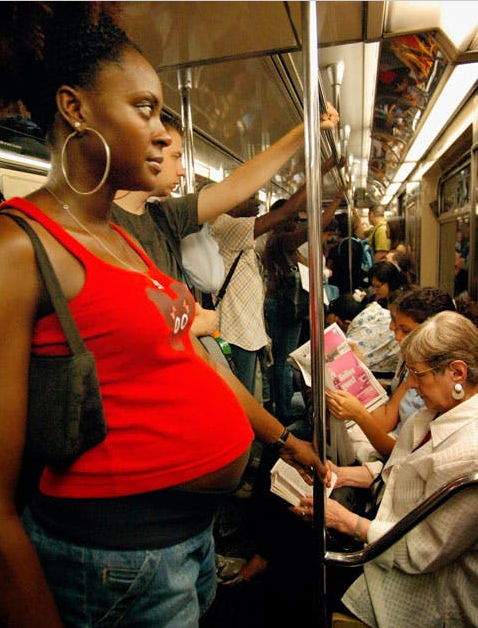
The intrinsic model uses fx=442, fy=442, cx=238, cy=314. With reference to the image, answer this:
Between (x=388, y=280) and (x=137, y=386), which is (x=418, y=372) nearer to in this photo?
(x=137, y=386)

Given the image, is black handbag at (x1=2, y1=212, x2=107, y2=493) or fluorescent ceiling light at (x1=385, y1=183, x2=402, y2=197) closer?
black handbag at (x1=2, y1=212, x2=107, y2=493)

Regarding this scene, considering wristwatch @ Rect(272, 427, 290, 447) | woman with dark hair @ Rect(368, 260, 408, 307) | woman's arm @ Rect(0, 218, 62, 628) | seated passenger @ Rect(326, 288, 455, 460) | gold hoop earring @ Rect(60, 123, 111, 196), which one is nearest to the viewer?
woman's arm @ Rect(0, 218, 62, 628)

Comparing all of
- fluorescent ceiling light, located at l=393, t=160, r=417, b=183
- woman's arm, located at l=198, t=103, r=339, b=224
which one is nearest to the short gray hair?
woman's arm, located at l=198, t=103, r=339, b=224

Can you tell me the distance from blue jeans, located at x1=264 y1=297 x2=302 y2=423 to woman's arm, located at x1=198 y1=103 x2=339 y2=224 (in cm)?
195

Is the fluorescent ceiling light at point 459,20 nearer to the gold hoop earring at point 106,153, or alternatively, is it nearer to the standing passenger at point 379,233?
the gold hoop earring at point 106,153

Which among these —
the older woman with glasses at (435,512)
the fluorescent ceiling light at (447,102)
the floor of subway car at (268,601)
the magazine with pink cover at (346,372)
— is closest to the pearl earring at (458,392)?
the older woman with glasses at (435,512)

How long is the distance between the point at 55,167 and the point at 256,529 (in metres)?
1.84

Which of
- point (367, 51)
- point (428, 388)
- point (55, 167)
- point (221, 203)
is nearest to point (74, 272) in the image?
point (55, 167)

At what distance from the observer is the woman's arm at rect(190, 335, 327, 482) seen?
43.5 inches

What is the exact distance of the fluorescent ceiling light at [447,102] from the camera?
272 cm

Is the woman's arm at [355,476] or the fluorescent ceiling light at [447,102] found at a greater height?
the fluorescent ceiling light at [447,102]

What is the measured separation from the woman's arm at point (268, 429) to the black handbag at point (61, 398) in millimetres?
391

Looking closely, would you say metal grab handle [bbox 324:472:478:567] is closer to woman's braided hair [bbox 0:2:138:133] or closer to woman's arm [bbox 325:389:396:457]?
woman's arm [bbox 325:389:396:457]

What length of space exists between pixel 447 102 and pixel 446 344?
2651 mm
